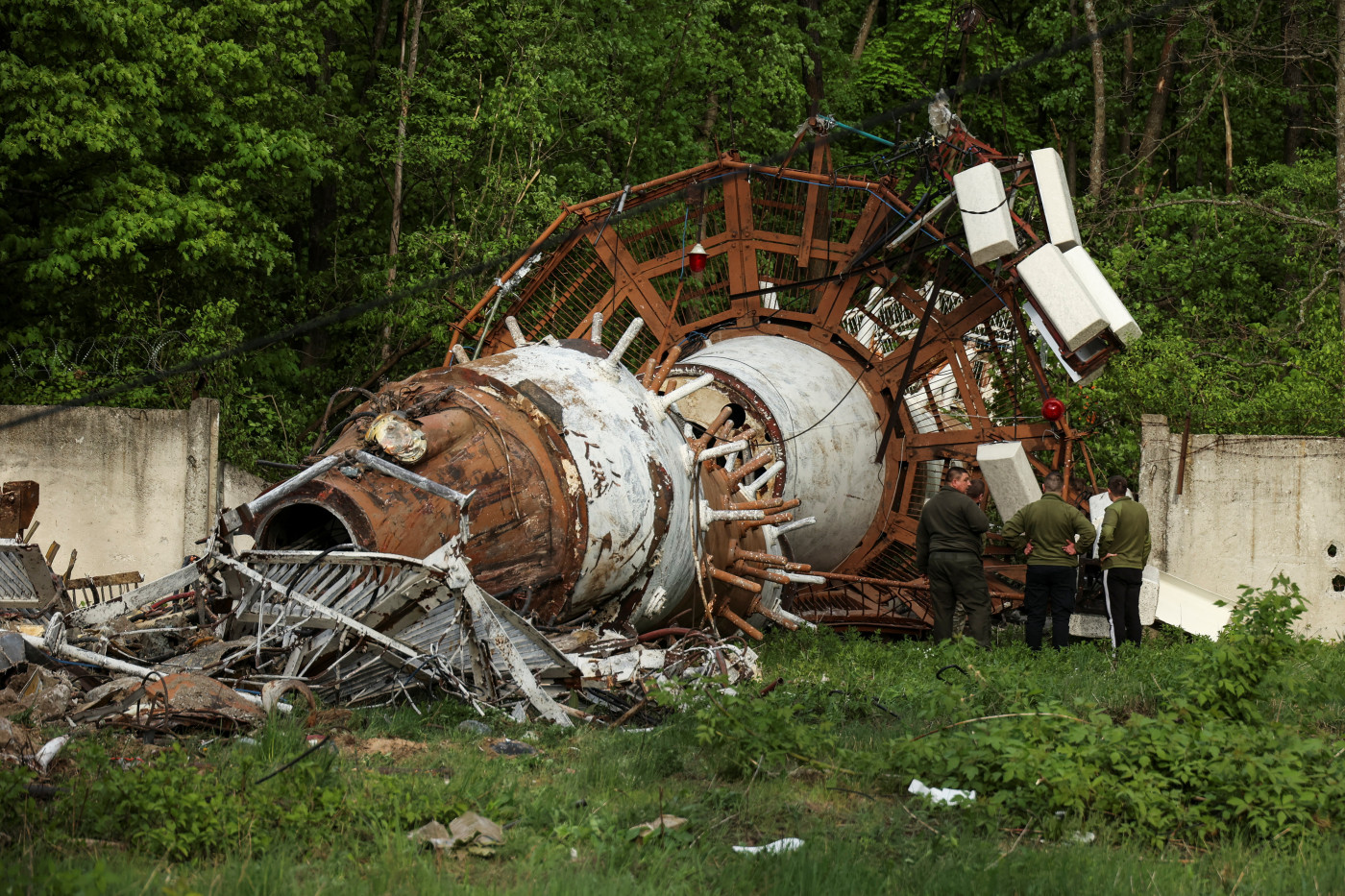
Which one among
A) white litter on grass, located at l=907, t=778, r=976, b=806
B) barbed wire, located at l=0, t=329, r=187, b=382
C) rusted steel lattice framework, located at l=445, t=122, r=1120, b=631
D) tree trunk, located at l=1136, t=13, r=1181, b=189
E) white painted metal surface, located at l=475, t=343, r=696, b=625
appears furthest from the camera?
tree trunk, located at l=1136, t=13, r=1181, b=189

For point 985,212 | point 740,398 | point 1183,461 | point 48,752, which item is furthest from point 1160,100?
point 48,752

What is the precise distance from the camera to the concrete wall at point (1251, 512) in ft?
40.8

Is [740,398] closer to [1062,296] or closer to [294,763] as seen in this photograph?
[1062,296]

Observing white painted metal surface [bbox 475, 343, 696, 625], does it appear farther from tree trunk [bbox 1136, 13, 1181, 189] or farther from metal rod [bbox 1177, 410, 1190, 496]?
tree trunk [bbox 1136, 13, 1181, 189]

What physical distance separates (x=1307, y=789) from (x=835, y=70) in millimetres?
22316

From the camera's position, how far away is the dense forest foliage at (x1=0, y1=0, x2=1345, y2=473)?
49.3 feet

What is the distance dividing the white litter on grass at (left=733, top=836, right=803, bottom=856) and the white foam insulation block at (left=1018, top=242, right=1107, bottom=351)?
7480 mm

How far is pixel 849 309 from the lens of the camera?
13531 millimetres

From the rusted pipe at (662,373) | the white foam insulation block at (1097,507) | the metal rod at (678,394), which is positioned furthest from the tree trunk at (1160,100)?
the metal rod at (678,394)

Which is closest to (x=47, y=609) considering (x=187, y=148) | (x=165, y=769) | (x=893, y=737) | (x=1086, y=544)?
(x=165, y=769)

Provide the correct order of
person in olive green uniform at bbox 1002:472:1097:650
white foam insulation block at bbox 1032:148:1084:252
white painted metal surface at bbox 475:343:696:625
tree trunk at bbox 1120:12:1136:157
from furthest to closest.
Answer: tree trunk at bbox 1120:12:1136:157 → white foam insulation block at bbox 1032:148:1084:252 → person in olive green uniform at bbox 1002:472:1097:650 → white painted metal surface at bbox 475:343:696:625

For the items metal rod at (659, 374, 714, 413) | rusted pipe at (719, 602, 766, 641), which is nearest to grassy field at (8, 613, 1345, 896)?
rusted pipe at (719, 602, 766, 641)

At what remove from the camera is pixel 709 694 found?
623cm

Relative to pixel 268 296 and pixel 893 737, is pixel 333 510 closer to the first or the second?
pixel 893 737
